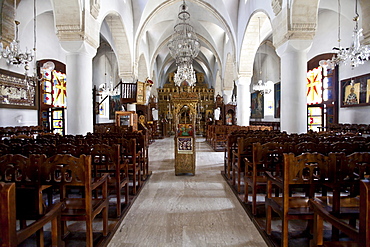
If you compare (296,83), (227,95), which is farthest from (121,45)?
(227,95)

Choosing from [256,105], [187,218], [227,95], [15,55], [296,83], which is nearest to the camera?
[187,218]

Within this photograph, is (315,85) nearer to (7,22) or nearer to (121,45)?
(121,45)

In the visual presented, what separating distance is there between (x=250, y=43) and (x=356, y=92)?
5196mm

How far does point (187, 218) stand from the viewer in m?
3.23

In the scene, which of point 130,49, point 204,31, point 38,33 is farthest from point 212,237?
point 204,31

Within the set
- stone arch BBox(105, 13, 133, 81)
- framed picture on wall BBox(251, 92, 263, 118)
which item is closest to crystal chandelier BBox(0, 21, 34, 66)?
stone arch BBox(105, 13, 133, 81)

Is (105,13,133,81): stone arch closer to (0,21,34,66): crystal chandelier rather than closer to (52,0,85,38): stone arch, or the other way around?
(52,0,85,38): stone arch

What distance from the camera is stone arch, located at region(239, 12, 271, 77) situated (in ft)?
34.0

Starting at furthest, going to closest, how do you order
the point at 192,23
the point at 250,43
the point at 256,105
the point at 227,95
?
1. the point at 256,105
2. the point at 227,95
3. the point at 192,23
4. the point at 250,43

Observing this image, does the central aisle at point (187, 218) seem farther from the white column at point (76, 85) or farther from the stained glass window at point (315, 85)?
the stained glass window at point (315, 85)

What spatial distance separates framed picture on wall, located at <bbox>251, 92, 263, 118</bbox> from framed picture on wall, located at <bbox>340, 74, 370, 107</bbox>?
28.1ft

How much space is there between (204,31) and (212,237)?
17358 millimetres

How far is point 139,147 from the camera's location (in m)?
5.06

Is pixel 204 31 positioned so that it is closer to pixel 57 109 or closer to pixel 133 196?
pixel 57 109
